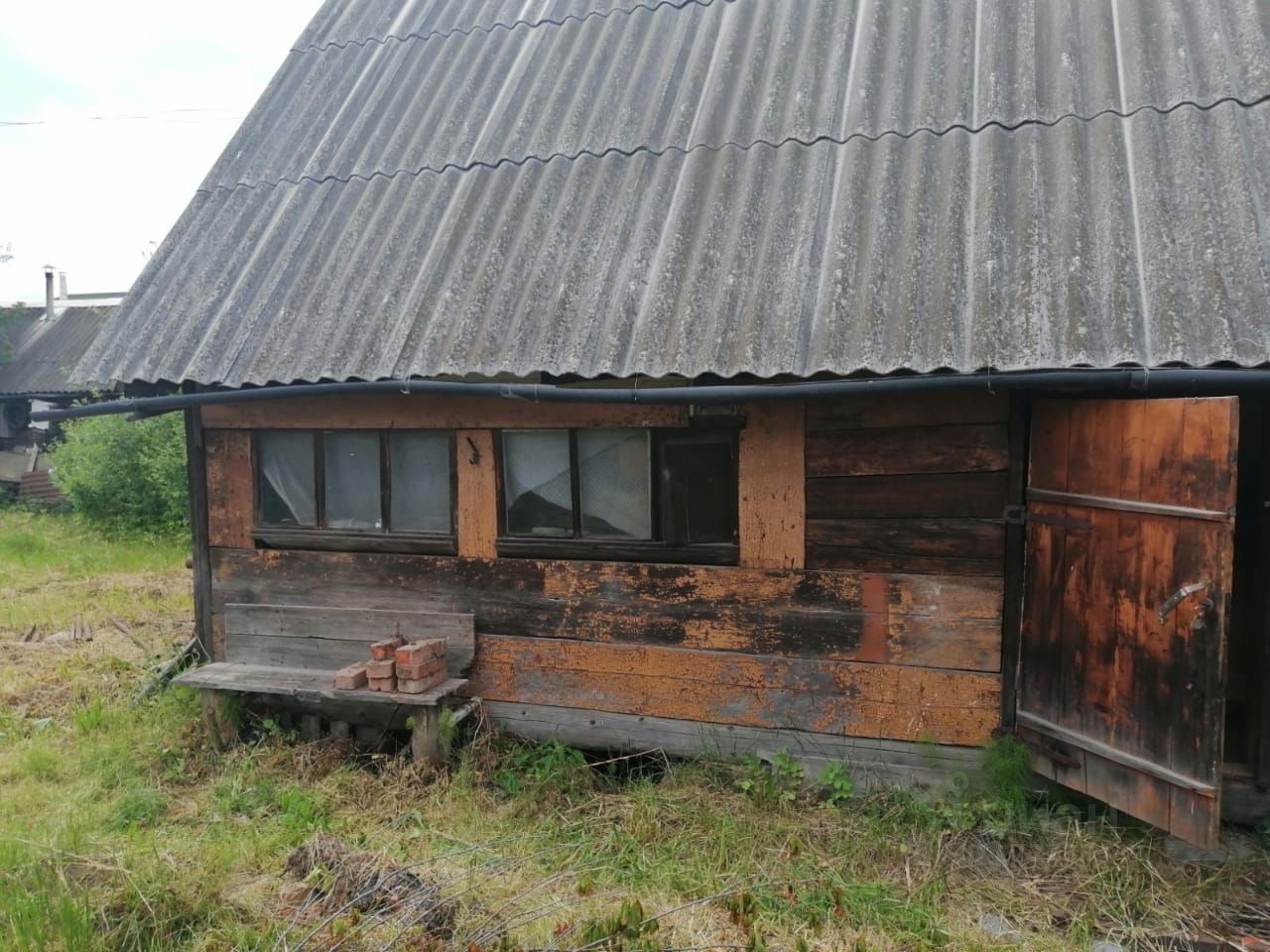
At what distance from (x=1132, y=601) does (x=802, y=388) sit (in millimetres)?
1649

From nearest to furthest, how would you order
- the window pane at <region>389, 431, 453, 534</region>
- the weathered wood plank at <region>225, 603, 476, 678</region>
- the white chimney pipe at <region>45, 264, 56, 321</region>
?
the weathered wood plank at <region>225, 603, 476, 678</region>, the window pane at <region>389, 431, 453, 534</region>, the white chimney pipe at <region>45, 264, 56, 321</region>

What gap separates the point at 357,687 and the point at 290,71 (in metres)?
5.64

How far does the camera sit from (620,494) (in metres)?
4.90

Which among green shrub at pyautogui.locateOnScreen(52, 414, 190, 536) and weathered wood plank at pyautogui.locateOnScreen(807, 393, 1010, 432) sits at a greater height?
weathered wood plank at pyautogui.locateOnScreen(807, 393, 1010, 432)

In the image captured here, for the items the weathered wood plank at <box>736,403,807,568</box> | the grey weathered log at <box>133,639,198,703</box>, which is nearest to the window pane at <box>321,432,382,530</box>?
the grey weathered log at <box>133,639,198,703</box>

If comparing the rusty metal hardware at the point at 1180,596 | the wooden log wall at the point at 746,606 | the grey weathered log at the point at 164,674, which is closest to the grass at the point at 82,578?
the grey weathered log at the point at 164,674

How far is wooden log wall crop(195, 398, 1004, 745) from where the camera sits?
4266mm

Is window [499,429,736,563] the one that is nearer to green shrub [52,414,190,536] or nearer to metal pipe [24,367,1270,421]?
metal pipe [24,367,1270,421]

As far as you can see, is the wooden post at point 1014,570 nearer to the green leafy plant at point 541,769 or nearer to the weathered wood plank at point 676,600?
the weathered wood plank at point 676,600

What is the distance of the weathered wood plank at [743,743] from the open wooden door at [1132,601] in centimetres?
50

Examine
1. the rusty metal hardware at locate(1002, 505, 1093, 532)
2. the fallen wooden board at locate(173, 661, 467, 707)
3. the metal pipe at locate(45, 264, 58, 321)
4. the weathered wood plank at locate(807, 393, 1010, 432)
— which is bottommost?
the fallen wooden board at locate(173, 661, 467, 707)

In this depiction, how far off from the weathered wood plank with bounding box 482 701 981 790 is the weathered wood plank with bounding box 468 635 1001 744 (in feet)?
0.17

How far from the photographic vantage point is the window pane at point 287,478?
559cm

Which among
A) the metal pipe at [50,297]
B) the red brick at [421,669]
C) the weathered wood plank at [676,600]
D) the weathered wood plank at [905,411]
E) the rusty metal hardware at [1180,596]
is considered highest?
the metal pipe at [50,297]
